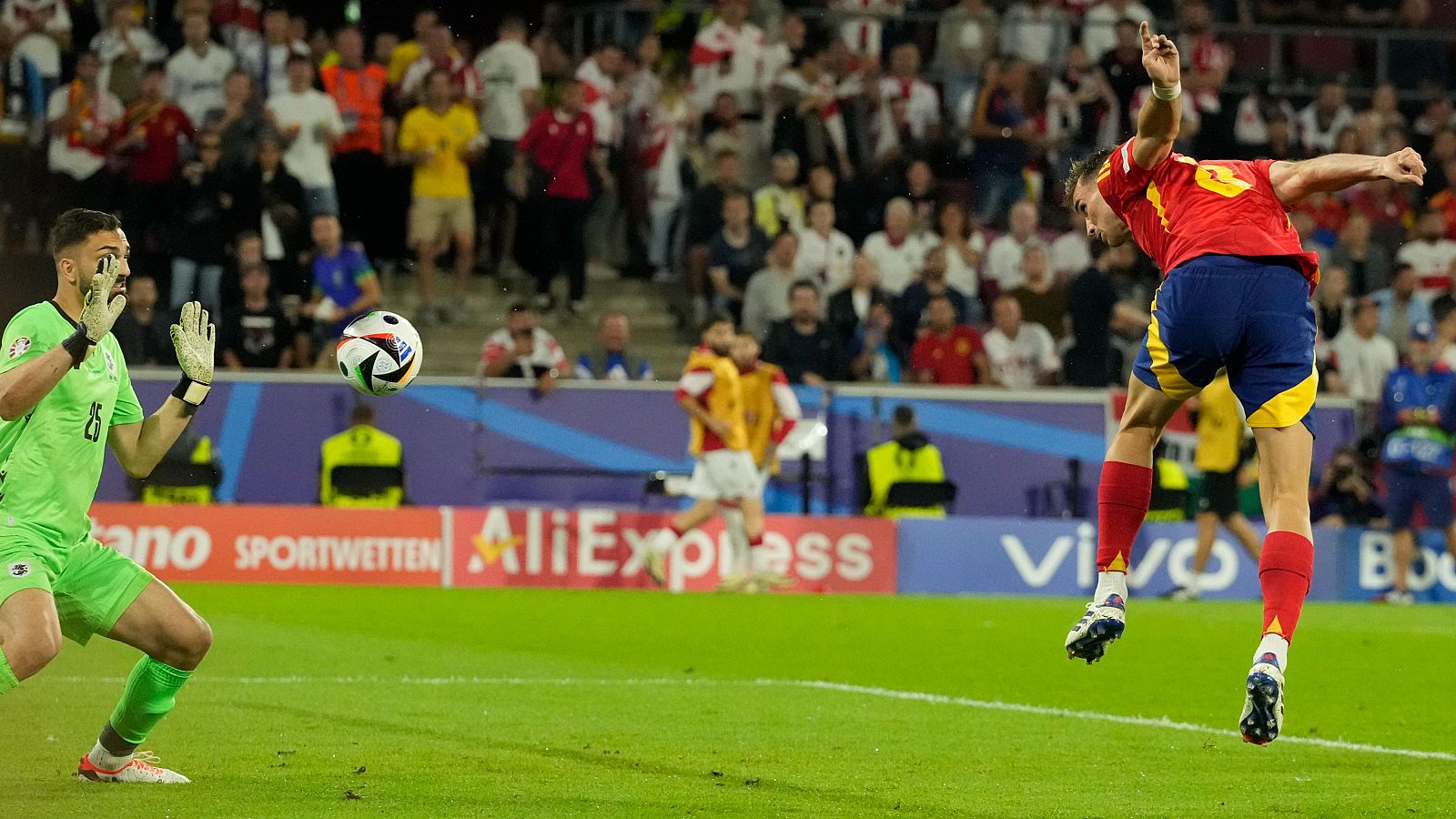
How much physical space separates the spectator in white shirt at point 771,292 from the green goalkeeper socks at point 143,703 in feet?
43.3

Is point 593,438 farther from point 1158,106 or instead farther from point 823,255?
point 1158,106

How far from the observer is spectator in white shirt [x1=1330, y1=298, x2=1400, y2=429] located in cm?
2044

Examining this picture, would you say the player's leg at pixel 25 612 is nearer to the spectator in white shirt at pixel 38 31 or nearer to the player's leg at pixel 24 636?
the player's leg at pixel 24 636

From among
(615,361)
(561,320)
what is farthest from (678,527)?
(561,320)

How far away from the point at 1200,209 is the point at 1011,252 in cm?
1440

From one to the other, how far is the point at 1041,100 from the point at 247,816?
1808 centimetres

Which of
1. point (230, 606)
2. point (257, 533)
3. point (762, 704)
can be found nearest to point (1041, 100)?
point (257, 533)

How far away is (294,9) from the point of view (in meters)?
24.0

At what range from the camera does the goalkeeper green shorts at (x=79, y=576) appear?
6.69m

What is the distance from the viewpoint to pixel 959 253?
834 inches

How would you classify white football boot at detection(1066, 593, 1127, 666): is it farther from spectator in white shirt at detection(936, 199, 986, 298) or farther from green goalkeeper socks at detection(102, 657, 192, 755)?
spectator in white shirt at detection(936, 199, 986, 298)

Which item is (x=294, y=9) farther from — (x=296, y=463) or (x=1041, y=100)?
(x=1041, y=100)

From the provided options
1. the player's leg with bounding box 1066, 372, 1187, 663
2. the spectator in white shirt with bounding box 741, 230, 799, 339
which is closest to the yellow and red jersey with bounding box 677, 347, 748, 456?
the spectator in white shirt with bounding box 741, 230, 799, 339

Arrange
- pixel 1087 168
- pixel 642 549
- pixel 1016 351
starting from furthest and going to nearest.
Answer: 1. pixel 1016 351
2. pixel 642 549
3. pixel 1087 168
